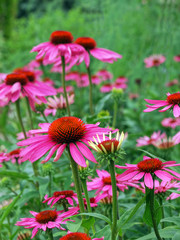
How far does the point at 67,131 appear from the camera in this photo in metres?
0.64

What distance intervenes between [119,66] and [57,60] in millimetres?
2024

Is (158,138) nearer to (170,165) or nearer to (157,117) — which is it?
(170,165)

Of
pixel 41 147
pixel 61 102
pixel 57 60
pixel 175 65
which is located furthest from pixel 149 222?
pixel 175 65

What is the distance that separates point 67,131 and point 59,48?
505mm

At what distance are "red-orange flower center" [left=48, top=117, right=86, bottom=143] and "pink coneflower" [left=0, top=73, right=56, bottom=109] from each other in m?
0.37

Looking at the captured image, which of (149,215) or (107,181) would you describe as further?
(107,181)

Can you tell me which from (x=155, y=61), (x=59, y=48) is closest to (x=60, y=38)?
(x=59, y=48)

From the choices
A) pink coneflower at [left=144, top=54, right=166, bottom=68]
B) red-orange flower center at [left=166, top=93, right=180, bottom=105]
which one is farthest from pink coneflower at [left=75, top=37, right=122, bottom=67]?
pink coneflower at [left=144, top=54, right=166, bottom=68]

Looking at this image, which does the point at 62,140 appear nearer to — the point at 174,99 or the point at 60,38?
the point at 174,99

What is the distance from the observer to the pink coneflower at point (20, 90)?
3.38 ft

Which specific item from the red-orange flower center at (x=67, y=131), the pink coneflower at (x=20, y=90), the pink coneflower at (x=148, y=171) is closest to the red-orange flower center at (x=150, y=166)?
the pink coneflower at (x=148, y=171)

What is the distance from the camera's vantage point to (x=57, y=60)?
4.02ft

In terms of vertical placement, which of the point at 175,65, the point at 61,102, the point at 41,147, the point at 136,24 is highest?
the point at 41,147

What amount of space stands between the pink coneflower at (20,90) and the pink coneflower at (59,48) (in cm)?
10
